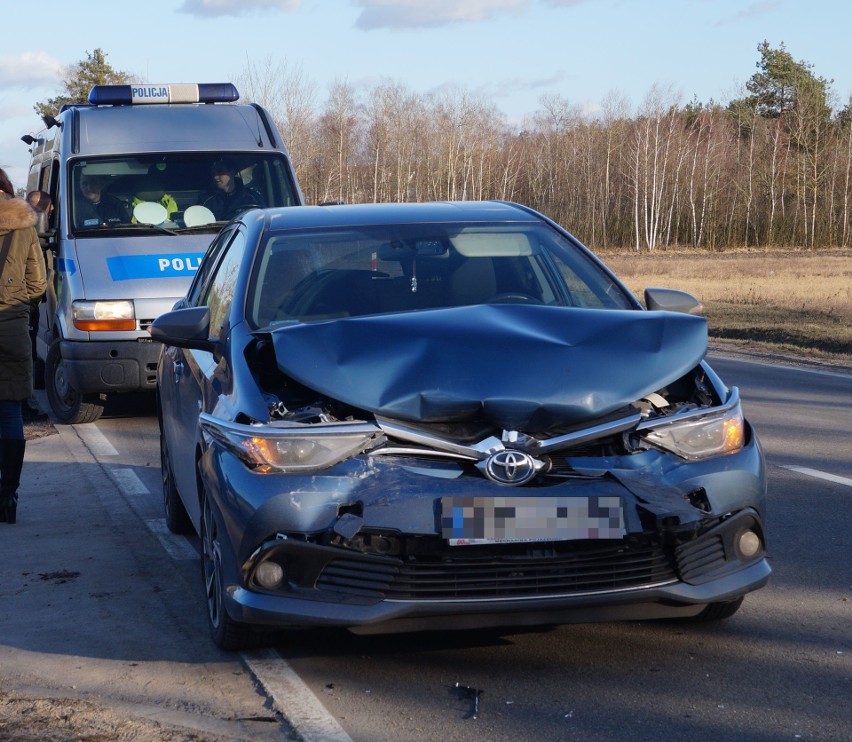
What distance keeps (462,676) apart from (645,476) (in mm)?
932

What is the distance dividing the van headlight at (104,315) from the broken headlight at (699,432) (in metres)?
6.91

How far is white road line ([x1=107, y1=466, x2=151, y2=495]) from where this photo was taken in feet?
26.6

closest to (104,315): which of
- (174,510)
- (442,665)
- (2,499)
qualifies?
(2,499)

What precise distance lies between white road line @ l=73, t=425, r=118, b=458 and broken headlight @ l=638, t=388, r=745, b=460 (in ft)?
20.5

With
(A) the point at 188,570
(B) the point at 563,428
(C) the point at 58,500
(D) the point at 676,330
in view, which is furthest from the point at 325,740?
(C) the point at 58,500

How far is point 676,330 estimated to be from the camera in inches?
184

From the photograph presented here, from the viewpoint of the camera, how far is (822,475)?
7.99 m

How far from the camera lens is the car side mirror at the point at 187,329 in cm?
532

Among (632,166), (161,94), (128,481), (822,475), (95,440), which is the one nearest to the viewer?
(822,475)

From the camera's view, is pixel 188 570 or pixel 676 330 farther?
pixel 188 570

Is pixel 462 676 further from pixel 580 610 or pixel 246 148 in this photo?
pixel 246 148

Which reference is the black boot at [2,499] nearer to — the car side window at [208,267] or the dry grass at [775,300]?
the car side window at [208,267]

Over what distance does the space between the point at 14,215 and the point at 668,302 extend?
3.88m

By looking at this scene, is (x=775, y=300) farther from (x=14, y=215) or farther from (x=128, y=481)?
(x=14, y=215)
